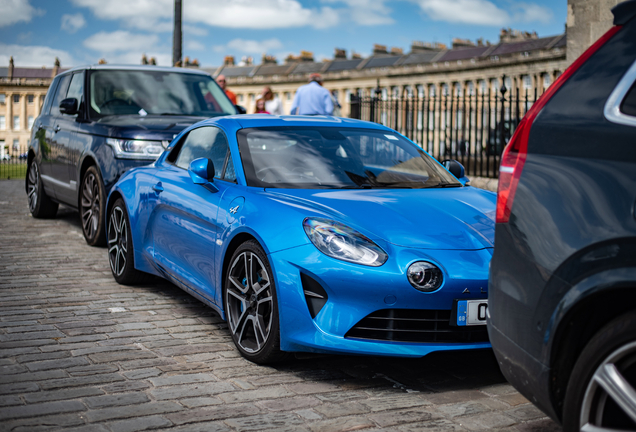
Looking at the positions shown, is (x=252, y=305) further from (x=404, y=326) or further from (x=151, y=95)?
(x=151, y=95)

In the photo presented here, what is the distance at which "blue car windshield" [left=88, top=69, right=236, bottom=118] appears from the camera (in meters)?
9.38

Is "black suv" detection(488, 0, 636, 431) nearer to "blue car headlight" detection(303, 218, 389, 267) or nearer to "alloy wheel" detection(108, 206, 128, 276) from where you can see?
"blue car headlight" detection(303, 218, 389, 267)

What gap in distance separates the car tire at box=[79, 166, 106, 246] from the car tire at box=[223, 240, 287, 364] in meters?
4.20

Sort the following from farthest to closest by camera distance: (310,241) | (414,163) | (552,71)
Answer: (552,71) < (414,163) < (310,241)

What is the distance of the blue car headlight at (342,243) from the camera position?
386 cm

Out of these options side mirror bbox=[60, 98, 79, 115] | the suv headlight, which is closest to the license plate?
the suv headlight

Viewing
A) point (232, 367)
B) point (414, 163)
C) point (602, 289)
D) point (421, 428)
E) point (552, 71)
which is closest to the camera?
point (602, 289)

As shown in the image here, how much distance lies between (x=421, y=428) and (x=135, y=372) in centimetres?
170

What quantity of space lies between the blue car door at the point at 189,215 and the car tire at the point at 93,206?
8.26 feet

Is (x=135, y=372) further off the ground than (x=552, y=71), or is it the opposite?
(x=552, y=71)

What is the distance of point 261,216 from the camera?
431 cm

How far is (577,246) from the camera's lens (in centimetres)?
246

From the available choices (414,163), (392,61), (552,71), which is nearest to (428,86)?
(392,61)

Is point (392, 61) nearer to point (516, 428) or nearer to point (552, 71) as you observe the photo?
point (552, 71)
